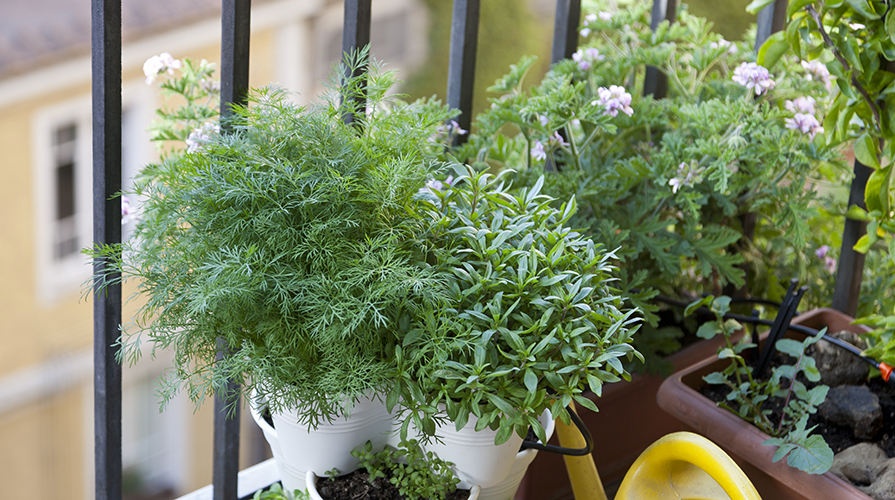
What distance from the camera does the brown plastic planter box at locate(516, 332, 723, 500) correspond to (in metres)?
1.10

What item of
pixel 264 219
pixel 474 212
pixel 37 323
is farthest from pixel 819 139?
pixel 37 323

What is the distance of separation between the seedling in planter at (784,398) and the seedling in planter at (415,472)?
400mm

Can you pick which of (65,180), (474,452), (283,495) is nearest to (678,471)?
(474,452)

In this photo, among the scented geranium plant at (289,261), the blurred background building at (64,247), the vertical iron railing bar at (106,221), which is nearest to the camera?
the scented geranium plant at (289,261)

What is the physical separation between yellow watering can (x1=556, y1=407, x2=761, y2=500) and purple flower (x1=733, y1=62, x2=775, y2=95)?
52 cm

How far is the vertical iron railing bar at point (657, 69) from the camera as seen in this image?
1321mm

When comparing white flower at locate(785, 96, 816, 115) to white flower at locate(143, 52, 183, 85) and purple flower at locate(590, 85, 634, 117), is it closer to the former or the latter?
purple flower at locate(590, 85, 634, 117)

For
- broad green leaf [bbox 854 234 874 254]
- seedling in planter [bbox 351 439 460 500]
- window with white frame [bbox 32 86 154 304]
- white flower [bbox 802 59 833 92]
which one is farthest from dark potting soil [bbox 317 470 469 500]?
window with white frame [bbox 32 86 154 304]

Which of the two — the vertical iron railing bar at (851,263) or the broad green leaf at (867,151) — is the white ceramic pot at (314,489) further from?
the vertical iron railing bar at (851,263)

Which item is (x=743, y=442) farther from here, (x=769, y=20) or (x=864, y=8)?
(x=769, y=20)

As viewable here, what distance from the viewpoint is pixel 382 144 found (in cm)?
76

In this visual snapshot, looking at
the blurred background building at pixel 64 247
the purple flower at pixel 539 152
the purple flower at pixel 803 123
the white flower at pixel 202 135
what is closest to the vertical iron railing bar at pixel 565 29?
the purple flower at pixel 539 152

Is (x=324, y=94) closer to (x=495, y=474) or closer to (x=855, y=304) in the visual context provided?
(x=495, y=474)

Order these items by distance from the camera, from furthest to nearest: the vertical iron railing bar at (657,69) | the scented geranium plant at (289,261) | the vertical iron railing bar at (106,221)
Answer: the vertical iron railing bar at (657,69), the vertical iron railing bar at (106,221), the scented geranium plant at (289,261)
